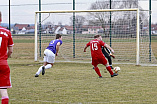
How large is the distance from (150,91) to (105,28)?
10.7 meters

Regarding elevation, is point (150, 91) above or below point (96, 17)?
below

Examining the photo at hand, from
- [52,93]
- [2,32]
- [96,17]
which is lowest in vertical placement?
[52,93]

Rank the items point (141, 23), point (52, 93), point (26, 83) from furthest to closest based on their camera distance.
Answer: point (141, 23) → point (26, 83) → point (52, 93)

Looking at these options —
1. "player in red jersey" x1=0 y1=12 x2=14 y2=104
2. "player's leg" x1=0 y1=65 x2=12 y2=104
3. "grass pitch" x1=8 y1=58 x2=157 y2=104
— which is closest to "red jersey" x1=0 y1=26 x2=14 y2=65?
"player in red jersey" x1=0 y1=12 x2=14 y2=104

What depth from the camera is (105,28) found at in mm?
19344

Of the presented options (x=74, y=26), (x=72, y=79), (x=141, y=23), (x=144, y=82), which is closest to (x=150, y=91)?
(x=144, y=82)

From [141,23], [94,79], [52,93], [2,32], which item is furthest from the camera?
[141,23]

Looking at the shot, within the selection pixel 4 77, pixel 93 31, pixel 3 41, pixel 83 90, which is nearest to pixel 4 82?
pixel 4 77

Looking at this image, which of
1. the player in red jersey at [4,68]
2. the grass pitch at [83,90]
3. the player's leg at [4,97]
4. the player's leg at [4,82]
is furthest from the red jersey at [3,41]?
the grass pitch at [83,90]

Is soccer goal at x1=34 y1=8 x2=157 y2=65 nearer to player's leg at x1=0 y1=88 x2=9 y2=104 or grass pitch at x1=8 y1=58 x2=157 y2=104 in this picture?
grass pitch at x1=8 y1=58 x2=157 y2=104

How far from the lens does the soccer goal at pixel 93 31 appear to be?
18.3 m

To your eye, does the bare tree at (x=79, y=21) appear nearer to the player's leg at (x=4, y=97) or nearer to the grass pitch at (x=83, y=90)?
the grass pitch at (x=83, y=90)

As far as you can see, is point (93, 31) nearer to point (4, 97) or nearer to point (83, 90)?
point (83, 90)

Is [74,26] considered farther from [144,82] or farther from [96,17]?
[144,82]
